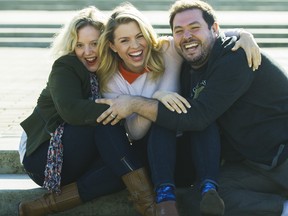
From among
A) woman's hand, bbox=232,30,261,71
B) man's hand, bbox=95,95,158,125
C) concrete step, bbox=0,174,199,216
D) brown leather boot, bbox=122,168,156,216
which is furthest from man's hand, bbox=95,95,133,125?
woman's hand, bbox=232,30,261,71

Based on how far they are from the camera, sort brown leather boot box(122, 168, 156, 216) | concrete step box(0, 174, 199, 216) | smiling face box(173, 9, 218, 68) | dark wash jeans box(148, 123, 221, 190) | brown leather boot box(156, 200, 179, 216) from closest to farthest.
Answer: brown leather boot box(156, 200, 179, 216)
dark wash jeans box(148, 123, 221, 190)
brown leather boot box(122, 168, 156, 216)
smiling face box(173, 9, 218, 68)
concrete step box(0, 174, 199, 216)

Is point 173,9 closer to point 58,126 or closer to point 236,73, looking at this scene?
point 236,73

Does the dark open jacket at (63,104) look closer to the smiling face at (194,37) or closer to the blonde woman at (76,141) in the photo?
the blonde woman at (76,141)

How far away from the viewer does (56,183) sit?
3846 millimetres

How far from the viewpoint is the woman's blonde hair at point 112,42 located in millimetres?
3861

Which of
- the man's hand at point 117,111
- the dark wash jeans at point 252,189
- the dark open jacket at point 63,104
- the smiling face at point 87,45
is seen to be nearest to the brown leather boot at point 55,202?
the dark open jacket at point 63,104

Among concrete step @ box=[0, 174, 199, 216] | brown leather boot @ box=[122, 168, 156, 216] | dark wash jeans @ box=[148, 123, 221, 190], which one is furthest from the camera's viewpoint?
concrete step @ box=[0, 174, 199, 216]

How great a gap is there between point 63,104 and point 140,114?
0.49 m


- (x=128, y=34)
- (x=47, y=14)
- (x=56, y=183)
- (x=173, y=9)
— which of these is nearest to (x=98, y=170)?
(x=56, y=183)

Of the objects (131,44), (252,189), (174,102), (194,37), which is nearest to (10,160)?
(131,44)

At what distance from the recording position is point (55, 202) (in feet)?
12.7

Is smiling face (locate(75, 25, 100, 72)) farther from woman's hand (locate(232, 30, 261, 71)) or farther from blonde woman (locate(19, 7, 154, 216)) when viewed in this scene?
woman's hand (locate(232, 30, 261, 71))

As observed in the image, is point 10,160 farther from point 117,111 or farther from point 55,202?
point 117,111

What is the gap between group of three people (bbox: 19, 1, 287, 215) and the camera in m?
3.58
